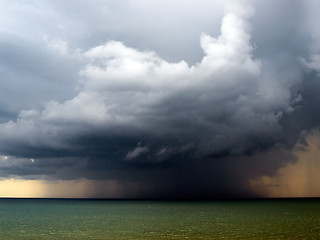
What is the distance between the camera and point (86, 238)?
5966 centimetres

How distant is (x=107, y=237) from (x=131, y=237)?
453 cm

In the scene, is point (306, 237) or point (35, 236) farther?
point (35, 236)

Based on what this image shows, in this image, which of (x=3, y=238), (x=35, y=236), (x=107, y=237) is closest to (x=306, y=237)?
(x=107, y=237)

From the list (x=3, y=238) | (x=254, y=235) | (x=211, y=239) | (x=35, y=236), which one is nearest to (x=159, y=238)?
(x=211, y=239)

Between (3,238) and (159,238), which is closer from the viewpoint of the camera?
(159,238)

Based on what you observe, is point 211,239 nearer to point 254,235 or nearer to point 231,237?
point 231,237

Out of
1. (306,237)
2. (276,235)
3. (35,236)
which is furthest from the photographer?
(35,236)

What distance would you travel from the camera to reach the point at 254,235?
5881 centimetres

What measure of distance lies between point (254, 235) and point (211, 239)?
9.52 meters

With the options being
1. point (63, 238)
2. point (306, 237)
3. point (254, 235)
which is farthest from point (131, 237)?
point (306, 237)

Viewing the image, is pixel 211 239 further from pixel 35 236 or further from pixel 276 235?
pixel 35 236

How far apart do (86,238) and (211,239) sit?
2299 cm

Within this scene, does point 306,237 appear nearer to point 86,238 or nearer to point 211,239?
point 211,239

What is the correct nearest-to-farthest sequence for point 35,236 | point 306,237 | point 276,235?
1. point 306,237
2. point 276,235
3. point 35,236
